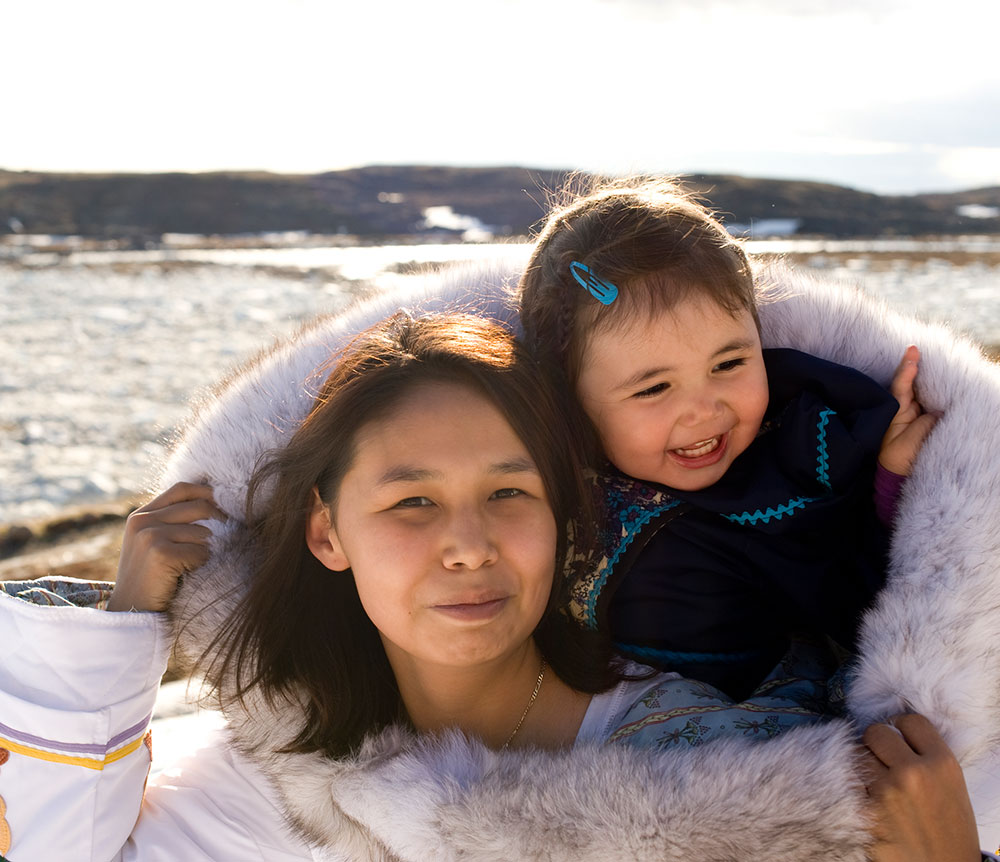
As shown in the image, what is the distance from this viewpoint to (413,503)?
135 cm

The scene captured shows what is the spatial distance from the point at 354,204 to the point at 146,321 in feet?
65.9

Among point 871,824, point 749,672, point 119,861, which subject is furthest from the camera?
point 749,672

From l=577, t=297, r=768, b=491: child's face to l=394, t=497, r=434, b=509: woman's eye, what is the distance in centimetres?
45

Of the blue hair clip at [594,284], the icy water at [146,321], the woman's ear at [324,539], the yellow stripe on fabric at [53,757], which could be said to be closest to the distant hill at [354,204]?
the icy water at [146,321]

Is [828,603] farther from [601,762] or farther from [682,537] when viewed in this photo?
[601,762]

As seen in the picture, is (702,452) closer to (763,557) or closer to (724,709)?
(763,557)

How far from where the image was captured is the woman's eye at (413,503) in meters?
1.34

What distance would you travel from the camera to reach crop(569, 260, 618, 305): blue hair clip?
159 centimetres

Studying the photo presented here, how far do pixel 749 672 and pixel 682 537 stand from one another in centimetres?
27

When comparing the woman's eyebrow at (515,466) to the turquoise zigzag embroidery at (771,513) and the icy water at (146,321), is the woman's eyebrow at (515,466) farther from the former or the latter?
the icy water at (146,321)

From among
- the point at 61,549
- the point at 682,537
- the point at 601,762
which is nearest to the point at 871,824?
the point at 601,762

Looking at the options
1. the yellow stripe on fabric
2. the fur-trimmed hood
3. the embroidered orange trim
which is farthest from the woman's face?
the embroidered orange trim

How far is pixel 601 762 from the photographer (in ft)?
3.93

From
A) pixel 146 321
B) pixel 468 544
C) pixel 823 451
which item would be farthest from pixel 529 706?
pixel 146 321
